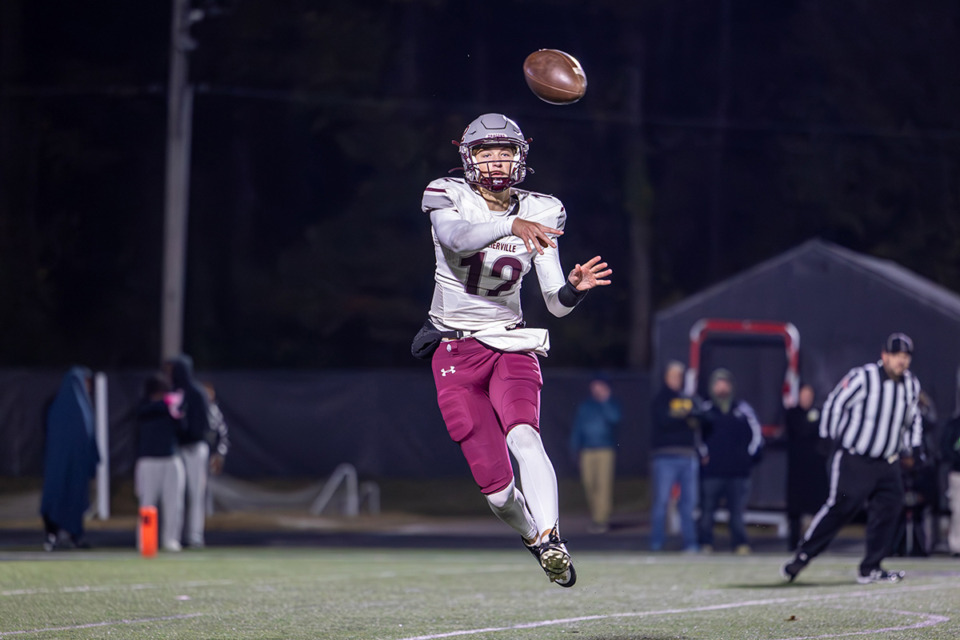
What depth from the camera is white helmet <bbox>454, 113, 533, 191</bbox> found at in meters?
7.52

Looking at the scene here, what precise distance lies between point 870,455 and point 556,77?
4.15 m

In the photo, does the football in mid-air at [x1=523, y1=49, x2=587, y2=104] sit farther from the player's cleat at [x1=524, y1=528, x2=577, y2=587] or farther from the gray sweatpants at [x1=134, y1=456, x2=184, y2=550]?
the gray sweatpants at [x1=134, y1=456, x2=184, y2=550]

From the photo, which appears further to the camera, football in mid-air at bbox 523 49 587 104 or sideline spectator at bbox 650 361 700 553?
sideline spectator at bbox 650 361 700 553

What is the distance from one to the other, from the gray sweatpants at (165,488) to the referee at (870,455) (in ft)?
20.3

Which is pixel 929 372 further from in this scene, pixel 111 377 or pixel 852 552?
pixel 111 377

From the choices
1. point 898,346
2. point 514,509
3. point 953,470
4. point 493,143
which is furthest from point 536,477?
point 953,470

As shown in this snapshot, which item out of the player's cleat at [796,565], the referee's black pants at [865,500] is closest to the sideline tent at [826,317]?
the referee's black pants at [865,500]

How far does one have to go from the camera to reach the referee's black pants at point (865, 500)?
425 inches

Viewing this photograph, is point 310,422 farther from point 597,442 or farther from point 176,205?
point 597,442

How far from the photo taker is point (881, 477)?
10.8 m

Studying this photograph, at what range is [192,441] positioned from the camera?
49.2 ft

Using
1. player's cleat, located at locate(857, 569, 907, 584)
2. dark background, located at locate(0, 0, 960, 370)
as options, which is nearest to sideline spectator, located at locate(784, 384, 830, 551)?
player's cleat, located at locate(857, 569, 907, 584)

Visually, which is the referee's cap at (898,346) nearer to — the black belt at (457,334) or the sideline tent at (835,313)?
the black belt at (457,334)

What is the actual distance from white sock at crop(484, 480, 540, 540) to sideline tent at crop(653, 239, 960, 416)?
32.7ft
